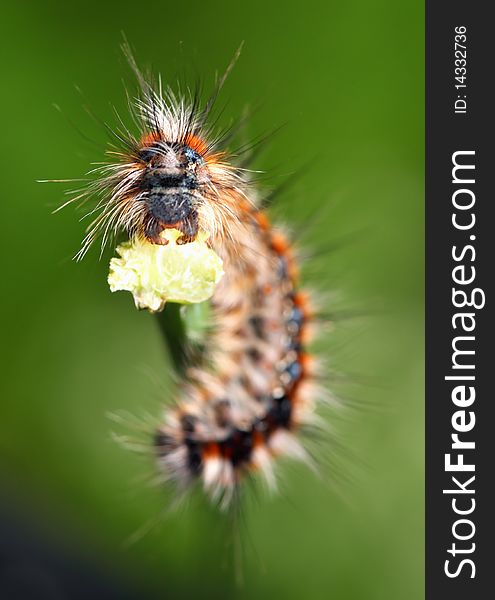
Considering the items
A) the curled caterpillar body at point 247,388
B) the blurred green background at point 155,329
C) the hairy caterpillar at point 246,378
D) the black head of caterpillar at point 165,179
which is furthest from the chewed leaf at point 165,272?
the blurred green background at point 155,329

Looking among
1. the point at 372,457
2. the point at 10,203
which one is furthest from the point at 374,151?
the point at 10,203

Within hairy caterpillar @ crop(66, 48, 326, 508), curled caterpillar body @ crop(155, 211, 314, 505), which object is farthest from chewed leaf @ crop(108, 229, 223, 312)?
curled caterpillar body @ crop(155, 211, 314, 505)

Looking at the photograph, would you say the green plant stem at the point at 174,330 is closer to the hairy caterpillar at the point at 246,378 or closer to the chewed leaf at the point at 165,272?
the chewed leaf at the point at 165,272

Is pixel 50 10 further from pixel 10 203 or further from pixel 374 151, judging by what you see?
pixel 374 151

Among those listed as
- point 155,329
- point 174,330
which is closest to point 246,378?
point 174,330

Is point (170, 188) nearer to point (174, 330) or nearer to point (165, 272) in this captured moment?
point (165, 272)

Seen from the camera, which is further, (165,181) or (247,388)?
(247,388)
